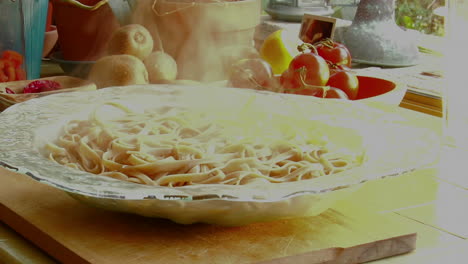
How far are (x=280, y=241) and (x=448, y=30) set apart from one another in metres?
0.58

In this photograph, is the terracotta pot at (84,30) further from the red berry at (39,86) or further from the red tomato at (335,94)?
the red tomato at (335,94)

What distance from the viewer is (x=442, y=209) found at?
1059 millimetres

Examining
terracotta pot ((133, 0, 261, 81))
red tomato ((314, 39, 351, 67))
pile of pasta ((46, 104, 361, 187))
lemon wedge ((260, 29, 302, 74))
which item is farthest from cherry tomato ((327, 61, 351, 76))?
pile of pasta ((46, 104, 361, 187))

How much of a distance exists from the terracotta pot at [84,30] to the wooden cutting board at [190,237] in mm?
1021

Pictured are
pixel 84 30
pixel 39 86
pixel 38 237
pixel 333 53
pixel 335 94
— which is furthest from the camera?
pixel 84 30

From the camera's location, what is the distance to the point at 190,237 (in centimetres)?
88

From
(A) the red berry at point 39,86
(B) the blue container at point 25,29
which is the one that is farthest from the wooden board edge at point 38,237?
(B) the blue container at point 25,29

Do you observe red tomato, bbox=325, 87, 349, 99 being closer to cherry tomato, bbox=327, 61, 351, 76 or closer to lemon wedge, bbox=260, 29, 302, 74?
cherry tomato, bbox=327, 61, 351, 76

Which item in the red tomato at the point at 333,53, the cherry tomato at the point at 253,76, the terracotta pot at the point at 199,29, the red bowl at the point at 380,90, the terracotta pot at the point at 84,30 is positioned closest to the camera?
the red bowl at the point at 380,90

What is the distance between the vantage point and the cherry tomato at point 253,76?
1.50 meters

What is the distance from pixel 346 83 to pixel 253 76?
0.60 ft

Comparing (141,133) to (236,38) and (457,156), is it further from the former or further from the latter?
(236,38)

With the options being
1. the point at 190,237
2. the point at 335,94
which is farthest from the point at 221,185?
the point at 335,94

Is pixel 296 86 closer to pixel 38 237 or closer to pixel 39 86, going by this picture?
pixel 39 86
